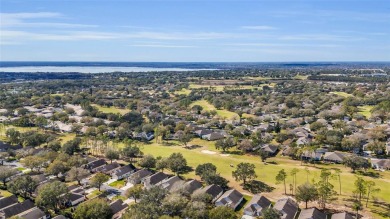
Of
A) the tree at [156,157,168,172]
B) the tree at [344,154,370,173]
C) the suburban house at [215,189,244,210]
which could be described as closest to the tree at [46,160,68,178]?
the tree at [156,157,168,172]

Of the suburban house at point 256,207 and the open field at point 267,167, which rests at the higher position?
Result: the suburban house at point 256,207

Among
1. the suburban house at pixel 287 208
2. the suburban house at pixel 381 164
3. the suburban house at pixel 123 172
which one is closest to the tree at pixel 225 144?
the suburban house at pixel 123 172

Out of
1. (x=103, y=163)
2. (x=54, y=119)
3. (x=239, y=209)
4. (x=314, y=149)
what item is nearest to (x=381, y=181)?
(x=314, y=149)

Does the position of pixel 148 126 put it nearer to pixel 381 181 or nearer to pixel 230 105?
pixel 230 105

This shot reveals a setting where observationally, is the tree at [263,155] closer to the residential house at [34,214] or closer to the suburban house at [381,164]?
the suburban house at [381,164]

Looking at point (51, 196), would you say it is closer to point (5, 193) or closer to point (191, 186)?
point (5, 193)

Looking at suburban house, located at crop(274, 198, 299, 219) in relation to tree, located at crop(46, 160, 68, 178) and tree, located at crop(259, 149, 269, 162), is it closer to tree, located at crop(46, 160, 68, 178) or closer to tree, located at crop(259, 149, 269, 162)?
tree, located at crop(259, 149, 269, 162)

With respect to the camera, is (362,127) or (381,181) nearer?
(381,181)

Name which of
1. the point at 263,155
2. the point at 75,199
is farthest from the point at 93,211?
the point at 263,155
